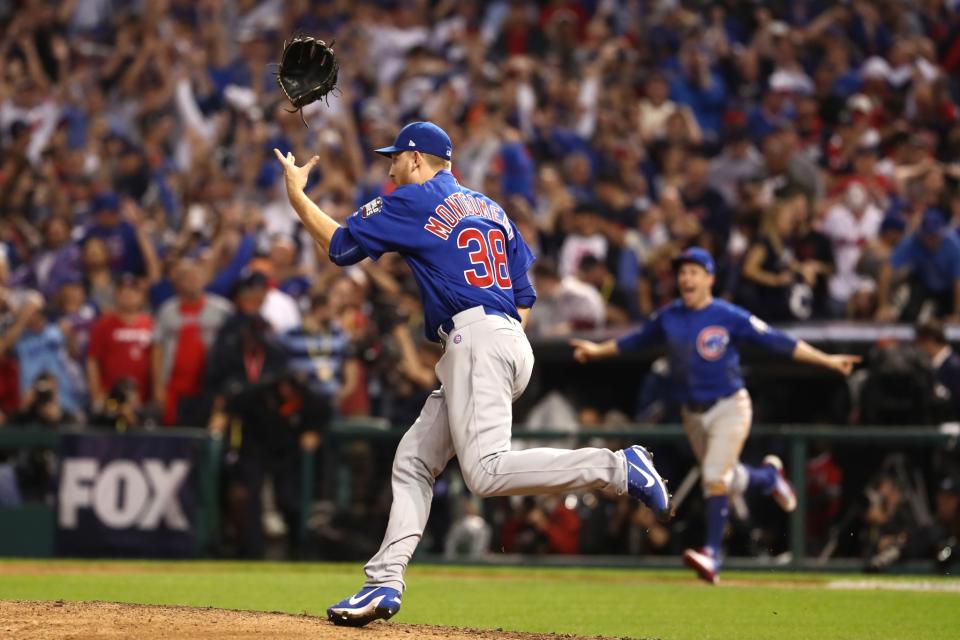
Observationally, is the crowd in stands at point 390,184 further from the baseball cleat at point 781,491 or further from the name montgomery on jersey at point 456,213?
the name montgomery on jersey at point 456,213

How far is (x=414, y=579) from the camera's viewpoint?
442 inches

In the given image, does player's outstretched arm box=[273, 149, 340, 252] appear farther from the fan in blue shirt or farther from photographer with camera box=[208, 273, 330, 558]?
the fan in blue shirt

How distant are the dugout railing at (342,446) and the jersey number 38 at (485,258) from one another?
5.25 m

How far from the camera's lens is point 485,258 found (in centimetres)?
703

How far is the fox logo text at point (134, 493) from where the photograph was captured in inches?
506

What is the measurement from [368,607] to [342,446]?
243 inches

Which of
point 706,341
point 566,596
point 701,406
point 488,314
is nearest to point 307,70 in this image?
point 488,314

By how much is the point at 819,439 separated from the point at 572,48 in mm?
7442

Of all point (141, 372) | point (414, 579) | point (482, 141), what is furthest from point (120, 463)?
point (482, 141)

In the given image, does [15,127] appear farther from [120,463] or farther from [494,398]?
[494,398]

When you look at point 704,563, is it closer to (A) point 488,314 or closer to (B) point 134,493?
(A) point 488,314

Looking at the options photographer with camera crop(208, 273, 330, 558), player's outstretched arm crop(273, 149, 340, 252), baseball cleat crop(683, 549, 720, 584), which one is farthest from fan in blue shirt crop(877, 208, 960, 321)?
player's outstretched arm crop(273, 149, 340, 252)

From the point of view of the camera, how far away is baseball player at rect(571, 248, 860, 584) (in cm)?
1077

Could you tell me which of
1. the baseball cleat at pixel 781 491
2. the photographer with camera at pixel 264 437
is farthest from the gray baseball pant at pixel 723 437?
the photographer with camera at pixel 264 437
